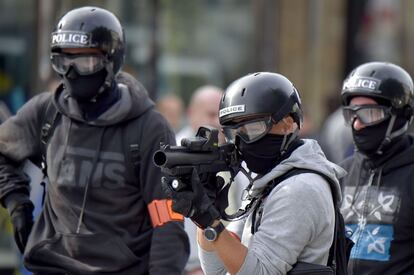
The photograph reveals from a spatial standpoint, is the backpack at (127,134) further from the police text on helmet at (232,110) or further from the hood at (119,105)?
the police text on helmet at (232,110)

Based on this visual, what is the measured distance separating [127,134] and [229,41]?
10.1 m

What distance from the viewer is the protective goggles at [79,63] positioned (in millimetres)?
5879

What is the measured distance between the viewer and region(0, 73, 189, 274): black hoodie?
573 centimetres

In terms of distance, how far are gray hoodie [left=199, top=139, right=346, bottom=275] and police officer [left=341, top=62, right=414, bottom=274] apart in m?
1.20

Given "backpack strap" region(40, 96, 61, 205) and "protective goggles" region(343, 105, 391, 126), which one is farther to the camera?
"protective goggles" region(343, 105, 391, 126)

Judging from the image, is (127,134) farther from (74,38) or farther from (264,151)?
(264,151)

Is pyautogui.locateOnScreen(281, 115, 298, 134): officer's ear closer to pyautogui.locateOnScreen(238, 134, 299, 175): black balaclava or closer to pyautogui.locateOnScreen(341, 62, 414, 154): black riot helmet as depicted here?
pyautogui.locateOnScreen(238, 134, 299, 175): black balaclava

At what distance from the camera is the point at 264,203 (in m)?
4.81

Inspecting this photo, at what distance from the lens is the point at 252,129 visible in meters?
4.87

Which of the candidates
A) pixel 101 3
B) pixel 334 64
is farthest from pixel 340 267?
pixel 334 64

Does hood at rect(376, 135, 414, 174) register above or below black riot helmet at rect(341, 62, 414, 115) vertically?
below

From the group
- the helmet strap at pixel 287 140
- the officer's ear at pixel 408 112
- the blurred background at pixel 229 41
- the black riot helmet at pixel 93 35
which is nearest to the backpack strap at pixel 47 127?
the black riot helmet at pixel 93 35

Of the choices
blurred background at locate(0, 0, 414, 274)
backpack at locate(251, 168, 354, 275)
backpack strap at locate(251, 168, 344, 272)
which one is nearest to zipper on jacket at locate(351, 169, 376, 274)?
backpack at locate(251, 168, 354, 275)

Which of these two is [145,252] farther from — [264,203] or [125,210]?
[264,203]
